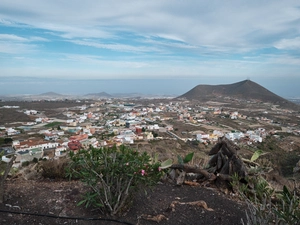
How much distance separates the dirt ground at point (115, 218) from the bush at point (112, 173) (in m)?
0.18

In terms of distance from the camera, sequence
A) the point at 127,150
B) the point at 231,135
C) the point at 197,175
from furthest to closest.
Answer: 1. the point at 231,135
2. the point at 197,175
3. the point at 127,150

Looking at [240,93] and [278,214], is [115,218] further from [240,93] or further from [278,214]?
[240,93]

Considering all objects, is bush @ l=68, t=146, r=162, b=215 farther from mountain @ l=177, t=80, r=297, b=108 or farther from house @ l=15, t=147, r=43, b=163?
mountain @ l=177, t=80, r=297, b=108

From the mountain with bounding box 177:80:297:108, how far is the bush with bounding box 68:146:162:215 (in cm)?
7245

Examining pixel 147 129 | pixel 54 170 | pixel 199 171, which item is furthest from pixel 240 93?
pixel 54 170

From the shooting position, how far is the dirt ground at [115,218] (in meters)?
2.68

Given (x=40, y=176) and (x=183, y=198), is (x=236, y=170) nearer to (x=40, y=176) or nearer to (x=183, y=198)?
(x=183, y=198)

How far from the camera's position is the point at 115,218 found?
2.72 meters

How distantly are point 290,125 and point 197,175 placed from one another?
43.3m

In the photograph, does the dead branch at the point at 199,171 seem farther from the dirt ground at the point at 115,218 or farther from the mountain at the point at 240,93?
the mountain at the point at 240,93

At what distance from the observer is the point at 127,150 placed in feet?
9.12

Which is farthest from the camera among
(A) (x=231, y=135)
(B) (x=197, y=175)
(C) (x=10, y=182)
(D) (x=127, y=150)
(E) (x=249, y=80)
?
(E) (x=249, y=80)

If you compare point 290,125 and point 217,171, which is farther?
point 290,125

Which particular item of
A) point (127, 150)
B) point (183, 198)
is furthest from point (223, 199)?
point (127, 150)
